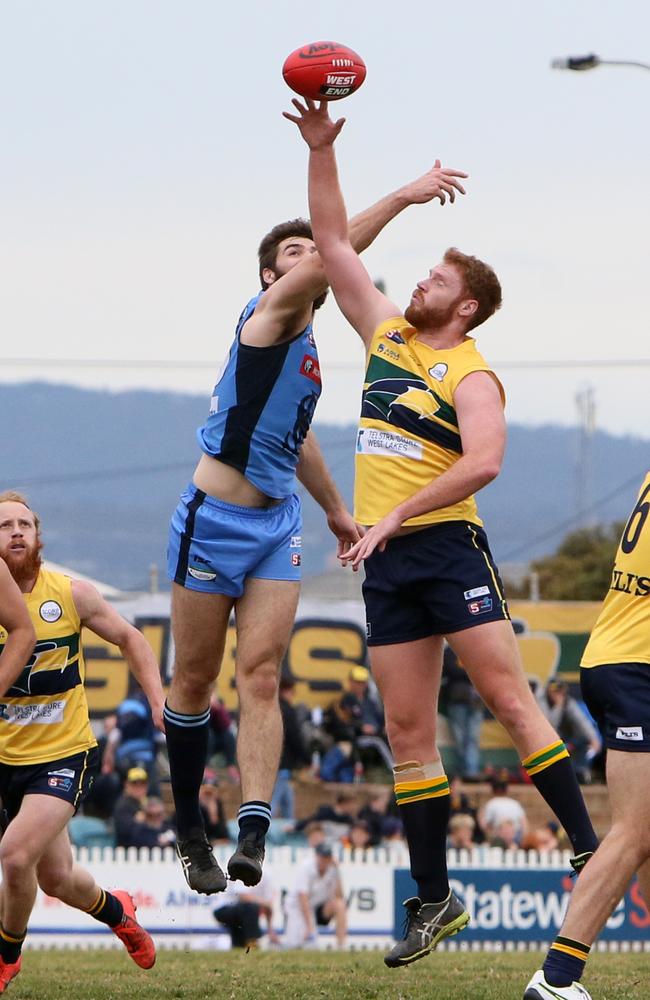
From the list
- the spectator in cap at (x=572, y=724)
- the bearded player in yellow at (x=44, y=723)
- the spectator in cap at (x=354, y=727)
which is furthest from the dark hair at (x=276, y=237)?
the spectator in cap at (x=572, y=724)

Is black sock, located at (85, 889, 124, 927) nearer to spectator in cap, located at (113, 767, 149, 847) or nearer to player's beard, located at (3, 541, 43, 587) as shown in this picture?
player's beard, located at (3, 541, 43, 587)

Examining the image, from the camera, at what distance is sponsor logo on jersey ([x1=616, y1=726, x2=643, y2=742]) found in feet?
21.5

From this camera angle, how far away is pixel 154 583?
28000 mm

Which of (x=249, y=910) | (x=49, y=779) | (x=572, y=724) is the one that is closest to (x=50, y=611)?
(x=49, y=779)

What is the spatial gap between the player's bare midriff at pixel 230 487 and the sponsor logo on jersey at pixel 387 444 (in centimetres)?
72

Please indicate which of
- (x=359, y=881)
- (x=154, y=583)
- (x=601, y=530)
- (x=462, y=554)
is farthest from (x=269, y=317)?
(x=601, y=530)

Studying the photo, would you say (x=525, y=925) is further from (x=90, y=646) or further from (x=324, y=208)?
(x=324, y=208)

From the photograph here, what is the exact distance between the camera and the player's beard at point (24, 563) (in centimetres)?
860

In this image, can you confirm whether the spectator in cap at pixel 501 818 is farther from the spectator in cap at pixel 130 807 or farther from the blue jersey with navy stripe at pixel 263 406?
the blue jersey with navy stripe at pixel 263 406

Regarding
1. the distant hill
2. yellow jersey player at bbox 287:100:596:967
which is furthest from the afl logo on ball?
the distant hill

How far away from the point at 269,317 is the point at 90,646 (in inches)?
636

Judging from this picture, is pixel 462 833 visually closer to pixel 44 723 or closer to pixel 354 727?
pixel 354 727

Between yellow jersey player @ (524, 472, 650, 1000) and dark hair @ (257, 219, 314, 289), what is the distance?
95.2 inches

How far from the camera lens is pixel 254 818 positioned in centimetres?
764
